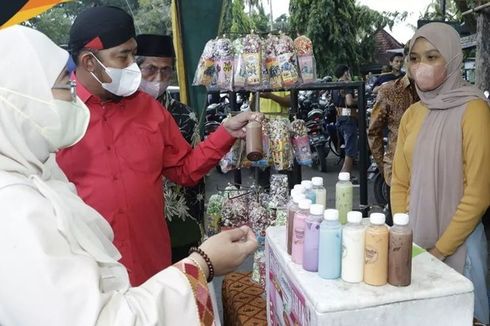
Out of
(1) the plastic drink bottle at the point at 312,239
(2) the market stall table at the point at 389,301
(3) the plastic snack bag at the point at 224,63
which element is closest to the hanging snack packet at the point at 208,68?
(3) the plastic snack bag at the point at 224,63

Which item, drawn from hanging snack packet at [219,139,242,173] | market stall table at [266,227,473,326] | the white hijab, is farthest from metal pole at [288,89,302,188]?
the white hijab

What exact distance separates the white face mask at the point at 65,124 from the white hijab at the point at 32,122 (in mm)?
13

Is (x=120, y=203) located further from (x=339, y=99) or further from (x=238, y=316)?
(x=339, y=99)

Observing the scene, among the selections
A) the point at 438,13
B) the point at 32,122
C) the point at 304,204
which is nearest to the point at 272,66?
the point at 304,204

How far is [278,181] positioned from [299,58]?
67 centimetres

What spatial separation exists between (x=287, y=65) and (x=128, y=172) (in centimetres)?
95

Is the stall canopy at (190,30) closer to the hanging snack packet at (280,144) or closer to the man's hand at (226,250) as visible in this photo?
the hanging snack packet at (280,144)

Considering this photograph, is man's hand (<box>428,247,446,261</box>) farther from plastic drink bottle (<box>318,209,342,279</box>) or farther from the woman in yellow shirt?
plastic drink bottle (<box>318,209,342,279</box>)

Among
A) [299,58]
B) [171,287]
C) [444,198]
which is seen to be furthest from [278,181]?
[171,287]

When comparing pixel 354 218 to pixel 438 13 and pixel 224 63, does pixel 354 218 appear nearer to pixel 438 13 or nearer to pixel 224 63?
pixel 224 63

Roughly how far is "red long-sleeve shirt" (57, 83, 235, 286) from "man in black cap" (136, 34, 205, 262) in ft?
0.90

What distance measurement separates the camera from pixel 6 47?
3.74ft

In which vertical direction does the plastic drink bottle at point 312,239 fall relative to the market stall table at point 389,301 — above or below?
above

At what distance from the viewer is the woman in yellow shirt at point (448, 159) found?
194cm
